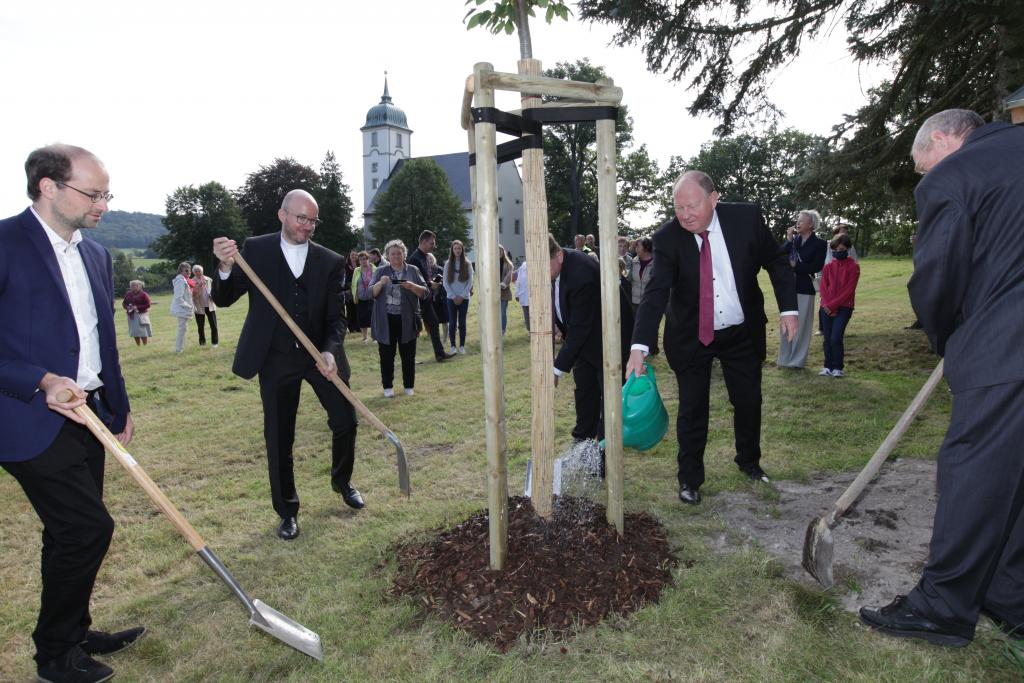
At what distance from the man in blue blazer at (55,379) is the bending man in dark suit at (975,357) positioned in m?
3.71

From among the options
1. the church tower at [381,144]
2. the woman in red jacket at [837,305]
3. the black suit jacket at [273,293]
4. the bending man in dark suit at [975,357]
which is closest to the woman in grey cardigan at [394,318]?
the black suit jacket at [273,293]

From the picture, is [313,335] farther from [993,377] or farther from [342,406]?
[993,377]

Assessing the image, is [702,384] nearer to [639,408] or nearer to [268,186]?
[639,408]

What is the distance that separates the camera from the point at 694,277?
471 cm

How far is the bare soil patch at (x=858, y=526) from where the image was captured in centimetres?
358

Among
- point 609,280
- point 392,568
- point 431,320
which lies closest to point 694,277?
point 609,280

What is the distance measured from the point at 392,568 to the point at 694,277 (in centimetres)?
283

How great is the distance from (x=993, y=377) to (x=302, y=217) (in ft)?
12.9

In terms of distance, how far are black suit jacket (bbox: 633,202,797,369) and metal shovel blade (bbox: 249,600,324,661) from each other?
2.74 m

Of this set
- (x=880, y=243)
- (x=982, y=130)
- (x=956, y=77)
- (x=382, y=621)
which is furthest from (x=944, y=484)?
(x=880, y=243)

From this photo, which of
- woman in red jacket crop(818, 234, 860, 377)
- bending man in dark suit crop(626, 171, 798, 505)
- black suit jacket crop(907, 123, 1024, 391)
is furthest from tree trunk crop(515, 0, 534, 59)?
woman in red jacket crop(818, 234, 860, 377)

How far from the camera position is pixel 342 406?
4898 mm

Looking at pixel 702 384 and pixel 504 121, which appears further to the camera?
pixel 702 384

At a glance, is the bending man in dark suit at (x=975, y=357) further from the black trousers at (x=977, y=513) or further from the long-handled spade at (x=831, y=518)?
the long-handled spade at (x=831, y=518)
